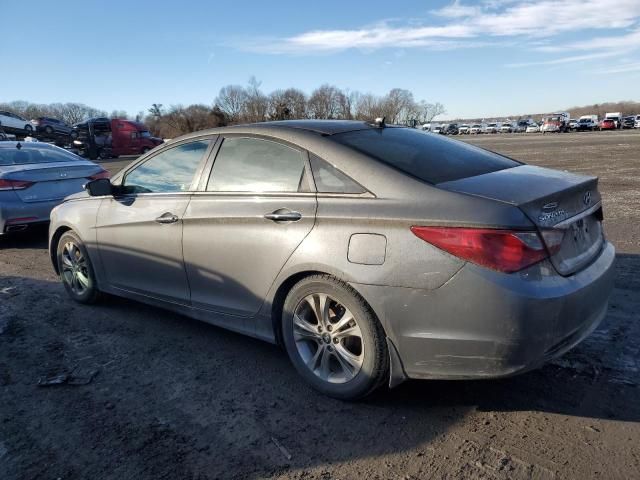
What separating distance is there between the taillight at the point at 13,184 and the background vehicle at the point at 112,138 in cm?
2702

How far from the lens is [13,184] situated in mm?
7355

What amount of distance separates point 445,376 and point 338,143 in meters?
1.53

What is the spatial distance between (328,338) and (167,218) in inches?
65.1

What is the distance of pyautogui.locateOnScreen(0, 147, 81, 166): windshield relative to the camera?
7979 millimetres

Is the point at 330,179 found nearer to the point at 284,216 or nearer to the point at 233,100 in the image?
the point at 284,216

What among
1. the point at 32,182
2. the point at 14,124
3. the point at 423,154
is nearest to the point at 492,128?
the point at 14,124

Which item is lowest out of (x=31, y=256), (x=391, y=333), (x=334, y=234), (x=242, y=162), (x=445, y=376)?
(x=31, y=256)

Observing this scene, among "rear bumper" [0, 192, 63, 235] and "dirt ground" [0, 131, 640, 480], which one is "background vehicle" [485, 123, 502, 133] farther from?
"dirt ground" [0, 131, 640, 480]

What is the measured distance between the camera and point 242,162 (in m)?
3.64

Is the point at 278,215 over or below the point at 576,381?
over

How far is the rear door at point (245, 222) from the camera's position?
3.21m

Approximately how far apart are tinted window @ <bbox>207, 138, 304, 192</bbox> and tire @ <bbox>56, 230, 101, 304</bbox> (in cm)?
189

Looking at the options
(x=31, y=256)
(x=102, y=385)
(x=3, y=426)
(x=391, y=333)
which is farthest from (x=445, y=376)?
(x=31, y=256)

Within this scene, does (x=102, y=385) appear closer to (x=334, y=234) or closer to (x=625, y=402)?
(x=334, y=234)
